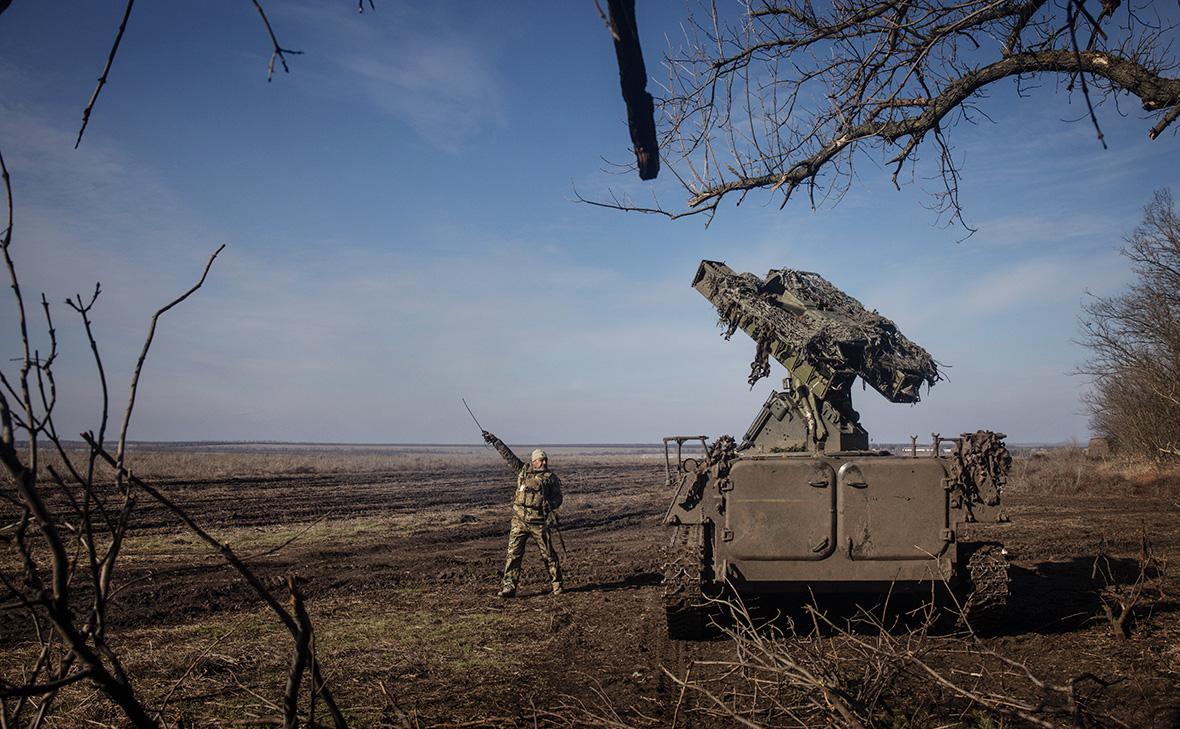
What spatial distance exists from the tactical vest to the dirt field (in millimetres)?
1007

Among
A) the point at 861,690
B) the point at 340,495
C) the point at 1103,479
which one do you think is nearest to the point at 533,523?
the point at 861,690

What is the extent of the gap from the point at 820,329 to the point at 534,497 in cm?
403

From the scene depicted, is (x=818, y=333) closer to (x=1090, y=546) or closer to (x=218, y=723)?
(x=218, y=723)

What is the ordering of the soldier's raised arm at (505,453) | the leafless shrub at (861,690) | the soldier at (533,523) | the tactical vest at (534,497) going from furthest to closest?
1. the soldier's raised arm at (505,453)
2. the tactical vest at (534,497)
3. the soldier at (533,523)
4. the leafless shrub at (861,690)

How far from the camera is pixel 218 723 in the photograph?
5305mm

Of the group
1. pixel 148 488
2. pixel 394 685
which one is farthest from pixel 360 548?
pixel 148 488

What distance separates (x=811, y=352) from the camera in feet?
29.3

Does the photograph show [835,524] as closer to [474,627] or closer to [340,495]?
[474,627]

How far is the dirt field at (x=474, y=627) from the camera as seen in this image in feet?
18.6

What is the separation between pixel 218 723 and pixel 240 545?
407 inches

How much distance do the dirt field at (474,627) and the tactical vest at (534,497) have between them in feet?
3.30

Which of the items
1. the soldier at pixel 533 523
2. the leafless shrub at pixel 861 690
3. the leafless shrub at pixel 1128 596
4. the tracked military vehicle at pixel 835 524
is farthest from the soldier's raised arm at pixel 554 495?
the leafless shrub at pixel 1128 596

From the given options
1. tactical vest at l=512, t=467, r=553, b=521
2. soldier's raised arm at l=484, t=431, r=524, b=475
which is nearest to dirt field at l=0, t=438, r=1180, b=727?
tactical vest at l=512, t=467, r=553, b=521

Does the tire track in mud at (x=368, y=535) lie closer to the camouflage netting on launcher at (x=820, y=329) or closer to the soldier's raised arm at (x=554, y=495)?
the soldier's raised arm at (x=554, y=495)
